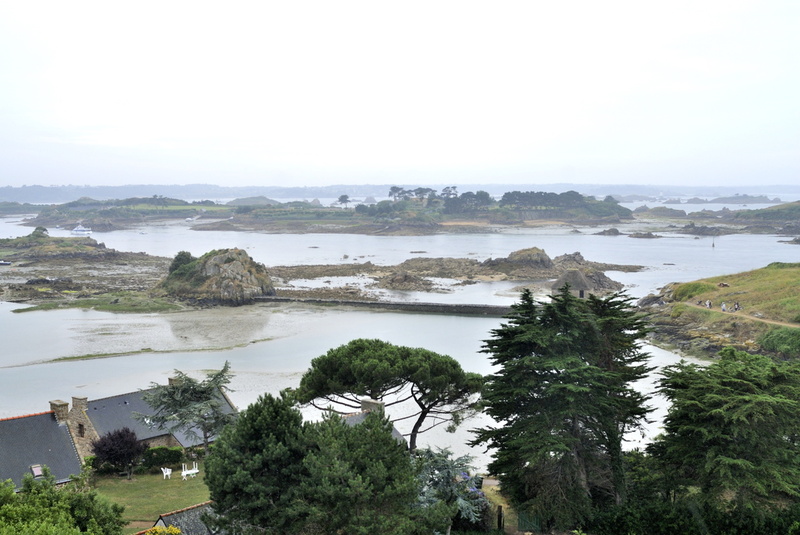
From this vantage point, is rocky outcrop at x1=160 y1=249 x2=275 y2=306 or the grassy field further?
rocky outcrop at x1=160 y1=249 x2=275 y2=306

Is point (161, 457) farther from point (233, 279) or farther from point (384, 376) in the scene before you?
point (233, 279)

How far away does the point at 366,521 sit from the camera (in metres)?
10.9

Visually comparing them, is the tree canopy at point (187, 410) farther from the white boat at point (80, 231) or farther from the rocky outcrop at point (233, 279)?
the white boat at point (80, 231)

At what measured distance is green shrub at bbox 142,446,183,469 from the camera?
61.5ft

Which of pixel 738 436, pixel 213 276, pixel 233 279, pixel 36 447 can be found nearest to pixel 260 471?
pixel 36 447

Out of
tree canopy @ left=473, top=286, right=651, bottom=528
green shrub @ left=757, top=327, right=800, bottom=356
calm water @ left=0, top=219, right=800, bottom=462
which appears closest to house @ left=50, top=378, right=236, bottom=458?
calm water @ left=0, top=219, right=800, bottom=462

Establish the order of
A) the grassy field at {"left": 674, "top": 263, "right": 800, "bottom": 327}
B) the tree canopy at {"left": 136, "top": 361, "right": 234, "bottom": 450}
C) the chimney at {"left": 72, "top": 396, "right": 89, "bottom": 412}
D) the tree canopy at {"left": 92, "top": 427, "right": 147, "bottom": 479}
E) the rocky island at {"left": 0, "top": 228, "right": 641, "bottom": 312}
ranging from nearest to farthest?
Answer: 1. the tree canopy at {"left": 92, "top": 427, "right": 147, "bottom": 479}
2. the chimney at {"left": 72, "top": 396, "right": 89, "bottom": 412}
3. the tree canopy at {"left": 136, "top": 361, "right": 234, "bottom": 450}
4. the grassy field at {"left": 674, "top": 263, "right": 800, "bottom": 327}
5. the rocky island at {"left": 0, "top": 228, "right": 641, "bottom": 312}

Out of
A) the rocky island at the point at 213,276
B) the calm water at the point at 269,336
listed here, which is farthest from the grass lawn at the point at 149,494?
the rocky island at the point at 213,276

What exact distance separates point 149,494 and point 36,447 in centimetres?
332

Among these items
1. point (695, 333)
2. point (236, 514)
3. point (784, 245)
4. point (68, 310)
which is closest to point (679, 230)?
point (784, 245)

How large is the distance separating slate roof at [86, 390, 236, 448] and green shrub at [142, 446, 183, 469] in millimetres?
572

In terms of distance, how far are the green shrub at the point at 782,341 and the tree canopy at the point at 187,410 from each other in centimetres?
2759

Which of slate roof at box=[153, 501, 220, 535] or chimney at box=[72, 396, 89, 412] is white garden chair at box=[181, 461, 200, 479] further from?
slate roof at box=[153, 501, 220, 535]

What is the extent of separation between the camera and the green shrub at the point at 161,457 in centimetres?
1873
